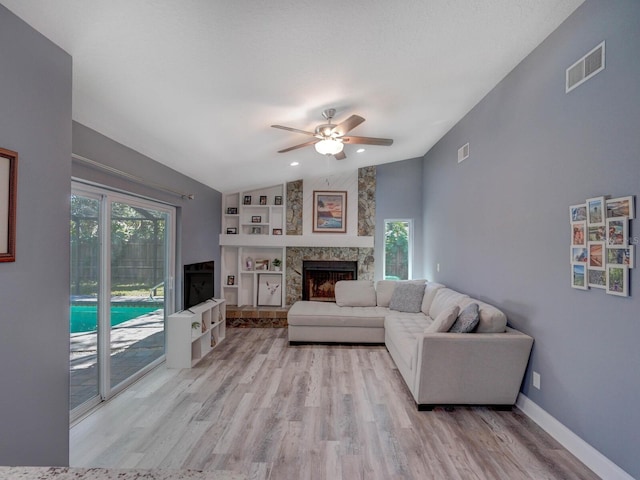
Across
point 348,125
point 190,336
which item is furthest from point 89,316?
point 348,125

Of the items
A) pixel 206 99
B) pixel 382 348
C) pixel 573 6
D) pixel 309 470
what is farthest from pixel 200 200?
pixel 573 6

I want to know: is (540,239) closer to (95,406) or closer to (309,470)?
(309,470)

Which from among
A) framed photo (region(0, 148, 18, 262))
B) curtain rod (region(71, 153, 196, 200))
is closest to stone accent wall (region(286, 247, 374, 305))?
curtain rod (region(71, 153, 196, 200))

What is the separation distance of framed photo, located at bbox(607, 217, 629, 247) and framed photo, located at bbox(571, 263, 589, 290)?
275 mm

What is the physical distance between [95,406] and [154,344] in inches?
41.5

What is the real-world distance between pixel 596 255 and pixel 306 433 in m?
2.36

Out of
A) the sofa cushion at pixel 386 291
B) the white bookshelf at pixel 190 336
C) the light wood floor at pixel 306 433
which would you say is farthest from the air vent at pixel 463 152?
the white bookshelf at pixel 190 336

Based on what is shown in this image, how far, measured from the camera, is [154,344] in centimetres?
381

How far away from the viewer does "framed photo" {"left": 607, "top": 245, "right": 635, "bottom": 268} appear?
180 centimetres

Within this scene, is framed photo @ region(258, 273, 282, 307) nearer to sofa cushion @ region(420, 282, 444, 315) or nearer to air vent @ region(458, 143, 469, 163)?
sofa cushion @ region(420, 282, 444, 315)

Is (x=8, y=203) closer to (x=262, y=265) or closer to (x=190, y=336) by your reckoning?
(x=190, y=336)

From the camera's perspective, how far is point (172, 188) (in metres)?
3.81

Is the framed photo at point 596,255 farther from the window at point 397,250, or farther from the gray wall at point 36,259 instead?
the window at point 397,250

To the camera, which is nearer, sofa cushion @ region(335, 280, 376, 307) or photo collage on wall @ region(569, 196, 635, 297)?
photo collage on wall @ region(569, 196, 635, 297)
